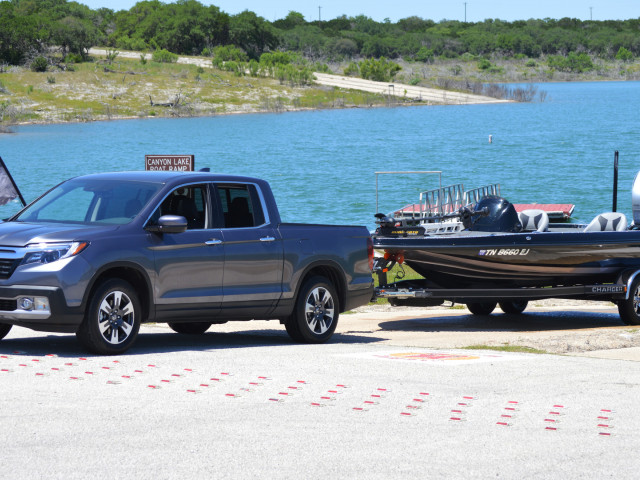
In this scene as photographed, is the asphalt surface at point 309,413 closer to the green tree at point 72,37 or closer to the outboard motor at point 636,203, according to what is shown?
the outboard motor at point 636,203

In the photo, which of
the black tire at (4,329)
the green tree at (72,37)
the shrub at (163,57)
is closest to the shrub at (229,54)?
the shrub at (163,57)

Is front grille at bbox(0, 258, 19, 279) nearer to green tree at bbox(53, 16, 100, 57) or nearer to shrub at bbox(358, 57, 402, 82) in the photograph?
green tree at bbox(53, 16, 100, 57)

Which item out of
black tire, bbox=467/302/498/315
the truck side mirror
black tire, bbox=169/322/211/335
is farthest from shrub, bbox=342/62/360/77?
the truck side mirror

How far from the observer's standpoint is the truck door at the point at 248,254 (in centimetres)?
1188

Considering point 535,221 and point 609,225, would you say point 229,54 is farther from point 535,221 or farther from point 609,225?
point 609,225

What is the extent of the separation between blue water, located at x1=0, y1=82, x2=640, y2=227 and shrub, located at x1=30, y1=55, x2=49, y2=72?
15031mm

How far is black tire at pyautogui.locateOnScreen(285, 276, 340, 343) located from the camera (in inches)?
500

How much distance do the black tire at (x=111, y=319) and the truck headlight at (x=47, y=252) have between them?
446mm

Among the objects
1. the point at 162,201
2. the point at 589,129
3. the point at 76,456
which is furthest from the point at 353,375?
the point at 589,129

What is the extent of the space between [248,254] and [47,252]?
232 centimetres

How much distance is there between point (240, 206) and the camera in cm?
1227

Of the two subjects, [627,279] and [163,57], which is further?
[163,57]

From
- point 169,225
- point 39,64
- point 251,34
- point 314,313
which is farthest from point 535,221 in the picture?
point 251,34

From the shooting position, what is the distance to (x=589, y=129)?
10294 centimetres
